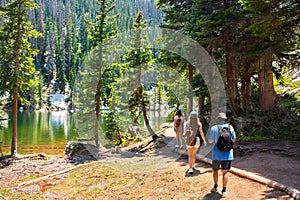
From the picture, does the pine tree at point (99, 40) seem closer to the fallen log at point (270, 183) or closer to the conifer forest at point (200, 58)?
the conifer forest at point (200, 58)

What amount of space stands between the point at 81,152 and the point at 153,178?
402 inches

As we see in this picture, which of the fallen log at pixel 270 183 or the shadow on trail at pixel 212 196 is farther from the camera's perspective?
the shadow on trail at pixel 212 196

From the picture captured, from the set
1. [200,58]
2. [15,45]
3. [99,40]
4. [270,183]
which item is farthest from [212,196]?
[99,40]

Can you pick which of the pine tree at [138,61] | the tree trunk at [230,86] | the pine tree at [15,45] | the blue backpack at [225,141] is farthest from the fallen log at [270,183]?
the pine tree at [15,45]

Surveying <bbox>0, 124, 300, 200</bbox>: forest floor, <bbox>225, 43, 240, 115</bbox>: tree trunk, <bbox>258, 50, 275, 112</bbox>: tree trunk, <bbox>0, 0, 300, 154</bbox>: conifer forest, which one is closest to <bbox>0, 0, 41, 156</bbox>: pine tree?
<bbox>0, 0, 300, 154</bbox>: conifer forest

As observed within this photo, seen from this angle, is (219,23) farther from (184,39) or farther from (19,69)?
(19,69)

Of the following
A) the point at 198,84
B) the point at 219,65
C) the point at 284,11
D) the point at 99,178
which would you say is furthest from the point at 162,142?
the point at 284,11

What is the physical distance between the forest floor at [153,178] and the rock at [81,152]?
2.15m

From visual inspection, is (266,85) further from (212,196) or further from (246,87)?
(212,196)

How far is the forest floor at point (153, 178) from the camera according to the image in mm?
8141

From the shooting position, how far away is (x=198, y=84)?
1775 cm

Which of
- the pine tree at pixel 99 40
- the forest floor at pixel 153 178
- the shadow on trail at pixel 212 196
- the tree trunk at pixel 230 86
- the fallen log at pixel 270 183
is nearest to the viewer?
the fallen log at pixel 270 183

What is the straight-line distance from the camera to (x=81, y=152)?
19.8 meters

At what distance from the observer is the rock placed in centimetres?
1873
